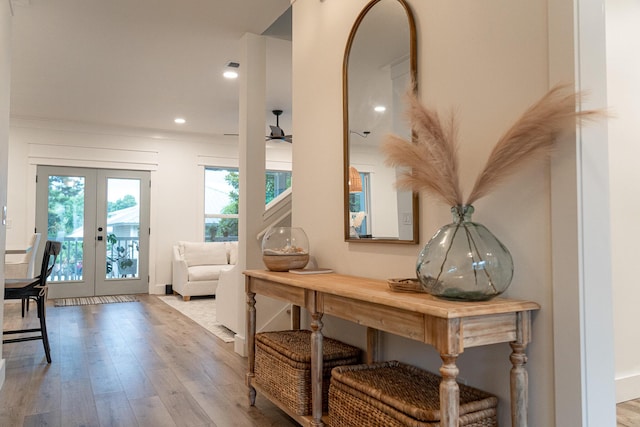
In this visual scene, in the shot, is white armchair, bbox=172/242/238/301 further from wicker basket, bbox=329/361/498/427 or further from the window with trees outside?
wicker basket, bbox=329/361/498/427

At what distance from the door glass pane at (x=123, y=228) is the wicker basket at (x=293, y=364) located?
536cm

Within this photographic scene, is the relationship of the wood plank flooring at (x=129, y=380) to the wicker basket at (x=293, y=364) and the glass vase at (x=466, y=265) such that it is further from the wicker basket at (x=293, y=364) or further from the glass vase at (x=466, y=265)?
the glass vase at (x=466, y=265)

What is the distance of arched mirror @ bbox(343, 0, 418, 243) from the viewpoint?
207 centimetres

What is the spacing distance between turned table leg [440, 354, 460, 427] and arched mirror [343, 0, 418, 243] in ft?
2.38

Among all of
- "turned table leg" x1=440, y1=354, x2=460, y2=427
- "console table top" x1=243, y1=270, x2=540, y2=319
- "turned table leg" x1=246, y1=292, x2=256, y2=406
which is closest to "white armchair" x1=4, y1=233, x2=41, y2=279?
"turned table leg" x1=246, y1=292, x2=256, y2=406

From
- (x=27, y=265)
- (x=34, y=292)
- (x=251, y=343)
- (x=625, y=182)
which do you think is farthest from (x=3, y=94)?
(x=625, y=182)

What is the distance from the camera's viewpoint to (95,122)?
6859mm

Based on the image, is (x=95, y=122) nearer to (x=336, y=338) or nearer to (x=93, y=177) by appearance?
(x=93, y=177)

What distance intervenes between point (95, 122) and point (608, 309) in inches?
281

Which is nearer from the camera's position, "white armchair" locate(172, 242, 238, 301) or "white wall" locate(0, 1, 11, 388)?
"white wall" locate(0, 1, 11, 388)

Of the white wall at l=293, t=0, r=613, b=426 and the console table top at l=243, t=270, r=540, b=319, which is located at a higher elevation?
the white wall at l=293, t=0, r=613, b=426

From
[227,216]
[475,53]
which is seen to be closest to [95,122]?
[227,216]

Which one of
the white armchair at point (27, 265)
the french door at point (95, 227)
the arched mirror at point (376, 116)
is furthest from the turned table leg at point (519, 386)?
the french door at point (95, 227)

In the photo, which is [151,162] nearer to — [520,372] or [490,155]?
[490,155]
